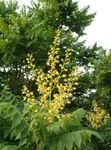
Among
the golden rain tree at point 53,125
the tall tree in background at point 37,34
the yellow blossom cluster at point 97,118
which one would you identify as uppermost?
the tall tree in background at point 37,34

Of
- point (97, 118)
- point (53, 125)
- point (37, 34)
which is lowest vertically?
point (53, 125)

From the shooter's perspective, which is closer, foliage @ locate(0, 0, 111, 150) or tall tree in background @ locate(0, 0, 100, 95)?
foliage @ locate(0, 0, 111, 150)

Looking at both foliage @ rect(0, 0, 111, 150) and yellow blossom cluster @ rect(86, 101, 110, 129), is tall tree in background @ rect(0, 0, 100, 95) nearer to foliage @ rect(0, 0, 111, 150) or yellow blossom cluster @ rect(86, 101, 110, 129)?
foliage @ rect(0, 0, 111, 150)

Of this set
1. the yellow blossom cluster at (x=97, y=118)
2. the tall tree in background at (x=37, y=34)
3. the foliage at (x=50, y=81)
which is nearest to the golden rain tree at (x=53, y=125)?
the foliage at (x=50, y=81)

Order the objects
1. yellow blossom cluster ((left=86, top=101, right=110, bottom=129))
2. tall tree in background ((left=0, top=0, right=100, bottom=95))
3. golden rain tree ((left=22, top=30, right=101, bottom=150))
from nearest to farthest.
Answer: golden rain tree ((left=22, top=30, right=101, bottom=150))
yellow blossom cluster ((left=86, top=101, right=110, bottom=129))
tall tree in background ((left=0, top=0, right=100, bottom=95))

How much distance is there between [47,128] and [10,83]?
525 cm

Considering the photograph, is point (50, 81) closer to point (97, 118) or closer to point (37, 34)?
point (97, 118)

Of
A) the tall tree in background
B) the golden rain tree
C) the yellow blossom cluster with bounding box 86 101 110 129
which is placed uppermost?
the tall tree in background

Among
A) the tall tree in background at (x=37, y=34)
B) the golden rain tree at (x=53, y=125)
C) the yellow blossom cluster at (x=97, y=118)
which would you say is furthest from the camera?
the tall tree in background at (x=37, y=34)

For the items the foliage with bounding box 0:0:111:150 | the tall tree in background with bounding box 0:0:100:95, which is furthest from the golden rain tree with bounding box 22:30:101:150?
the tall tree in background with bounding box 0:0:100:95

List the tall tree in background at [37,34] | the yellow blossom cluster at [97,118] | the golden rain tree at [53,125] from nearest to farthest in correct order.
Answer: the golden rain tree at [53,125]
the yellow blossom cluster at [97,118]
the tall tree in background at [37,34]

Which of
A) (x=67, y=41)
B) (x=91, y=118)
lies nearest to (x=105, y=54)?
(x=91, y=118)

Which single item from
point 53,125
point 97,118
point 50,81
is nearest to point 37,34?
point 97,118

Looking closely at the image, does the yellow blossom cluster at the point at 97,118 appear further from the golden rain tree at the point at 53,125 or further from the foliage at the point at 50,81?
the golden rain tree at the point at 53,125
